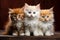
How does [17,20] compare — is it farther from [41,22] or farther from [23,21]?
[41,22]

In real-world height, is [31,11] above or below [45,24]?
above

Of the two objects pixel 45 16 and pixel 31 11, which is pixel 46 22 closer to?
pixel 45 16

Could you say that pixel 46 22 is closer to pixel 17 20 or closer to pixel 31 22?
pixel 31 22

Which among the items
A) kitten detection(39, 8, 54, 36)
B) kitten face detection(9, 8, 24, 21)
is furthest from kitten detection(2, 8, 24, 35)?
kitten detection(39, 8, 54, 36)

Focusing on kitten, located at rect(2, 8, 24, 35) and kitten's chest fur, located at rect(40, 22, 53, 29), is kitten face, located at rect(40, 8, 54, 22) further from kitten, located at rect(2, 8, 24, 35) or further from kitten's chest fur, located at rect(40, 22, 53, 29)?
kitten, located at rect(2, 8, 24, 35)

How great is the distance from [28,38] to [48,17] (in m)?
0.28

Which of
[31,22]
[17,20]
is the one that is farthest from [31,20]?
[17,20]

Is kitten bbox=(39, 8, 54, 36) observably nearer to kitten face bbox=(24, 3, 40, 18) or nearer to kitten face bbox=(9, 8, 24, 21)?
kitten face bbox=(24, 3, 40, 18)

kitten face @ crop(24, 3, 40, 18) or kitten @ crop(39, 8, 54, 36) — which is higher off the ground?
kitten face @ crop(24, 3, 40, 18)

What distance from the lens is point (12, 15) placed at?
1.87m

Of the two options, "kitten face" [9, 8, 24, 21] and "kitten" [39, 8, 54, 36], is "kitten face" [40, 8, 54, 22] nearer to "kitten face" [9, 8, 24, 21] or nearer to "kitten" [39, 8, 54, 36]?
"kitten" [39, 8, 54, 36]

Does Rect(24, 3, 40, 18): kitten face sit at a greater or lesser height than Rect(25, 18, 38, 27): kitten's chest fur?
greater

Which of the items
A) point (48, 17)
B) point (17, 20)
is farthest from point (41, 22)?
point (17, 20)

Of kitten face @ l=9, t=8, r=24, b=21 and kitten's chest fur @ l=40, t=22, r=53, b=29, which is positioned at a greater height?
kitten face @ l=9, t=8, r=24, b=21
